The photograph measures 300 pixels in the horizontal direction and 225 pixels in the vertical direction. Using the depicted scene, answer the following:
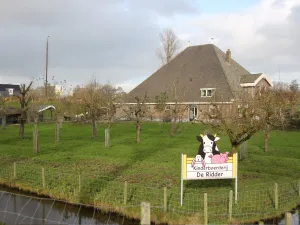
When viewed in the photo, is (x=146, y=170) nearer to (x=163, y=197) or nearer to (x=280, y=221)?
(x=163, y=197)

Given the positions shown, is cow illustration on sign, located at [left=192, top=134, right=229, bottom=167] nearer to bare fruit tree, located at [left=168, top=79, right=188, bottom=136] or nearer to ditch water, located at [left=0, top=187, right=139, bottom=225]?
ditch water, located at [left=0, top=187, right=139, bottom=225]

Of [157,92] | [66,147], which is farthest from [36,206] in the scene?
[157,92]

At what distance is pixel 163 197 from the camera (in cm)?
1165

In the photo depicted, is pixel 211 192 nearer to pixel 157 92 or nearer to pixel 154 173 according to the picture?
pixel 154 173

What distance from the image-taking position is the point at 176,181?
13.6m

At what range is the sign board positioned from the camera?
10.9 metres

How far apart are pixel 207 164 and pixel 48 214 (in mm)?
6103

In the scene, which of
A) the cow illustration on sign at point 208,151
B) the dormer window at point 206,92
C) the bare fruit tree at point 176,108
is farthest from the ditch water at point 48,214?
the dormer window at point 206,92

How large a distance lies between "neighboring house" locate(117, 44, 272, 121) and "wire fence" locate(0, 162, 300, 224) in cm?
2792

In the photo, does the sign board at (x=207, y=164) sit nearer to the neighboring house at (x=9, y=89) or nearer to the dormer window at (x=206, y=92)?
the dormer window at (x=206, y=92)

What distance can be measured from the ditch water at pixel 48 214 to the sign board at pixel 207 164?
8.21 feet

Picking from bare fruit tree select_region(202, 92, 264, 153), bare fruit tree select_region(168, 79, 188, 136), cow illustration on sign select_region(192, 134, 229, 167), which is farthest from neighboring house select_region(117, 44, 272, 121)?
cow illustration on sign select_region(192, 134, 229, 167)

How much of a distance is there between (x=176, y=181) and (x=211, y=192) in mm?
1799

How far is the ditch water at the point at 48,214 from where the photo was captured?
10898 mm
